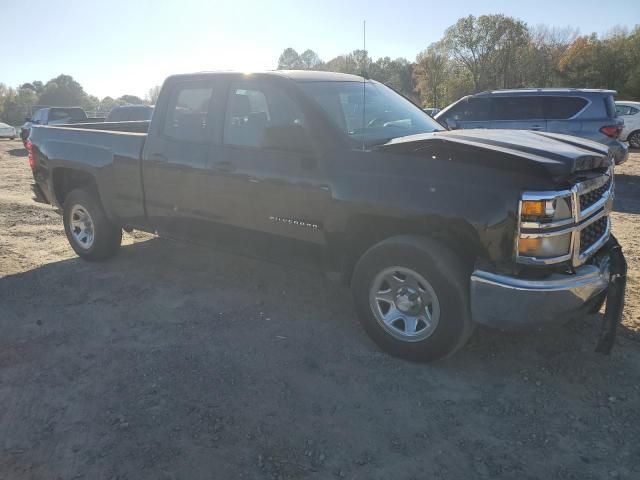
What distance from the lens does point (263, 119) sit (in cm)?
424

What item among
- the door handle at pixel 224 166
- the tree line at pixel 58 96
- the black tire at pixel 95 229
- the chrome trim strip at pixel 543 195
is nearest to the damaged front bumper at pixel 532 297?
the chrome trim strip at pixel 543 195

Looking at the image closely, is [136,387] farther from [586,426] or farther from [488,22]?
[488,22]

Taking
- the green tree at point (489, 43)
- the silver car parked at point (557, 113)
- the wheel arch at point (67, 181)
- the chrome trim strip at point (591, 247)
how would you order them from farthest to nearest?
the green tree at point (489, 43), the silver car parked at point (557, 113), the wheel arch at point (67, 181), the chrome trim strip at point (591, 247)

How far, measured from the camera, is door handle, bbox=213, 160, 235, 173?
429 centimetres

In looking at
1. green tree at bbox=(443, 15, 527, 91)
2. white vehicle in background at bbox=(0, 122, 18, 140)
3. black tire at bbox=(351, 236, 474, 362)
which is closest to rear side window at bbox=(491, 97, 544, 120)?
black tire at bbox=(351, 236, 474, 362)

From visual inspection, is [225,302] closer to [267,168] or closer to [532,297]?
[267,168]

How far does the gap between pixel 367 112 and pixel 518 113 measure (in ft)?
23.8

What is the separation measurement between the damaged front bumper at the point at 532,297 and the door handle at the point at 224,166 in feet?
7.06

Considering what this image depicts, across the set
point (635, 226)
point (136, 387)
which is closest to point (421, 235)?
point (136, 387)

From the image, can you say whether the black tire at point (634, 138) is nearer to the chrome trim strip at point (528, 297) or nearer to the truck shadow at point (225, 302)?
the truck shadow at point (225, 302)

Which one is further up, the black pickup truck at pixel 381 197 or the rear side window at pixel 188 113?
the rear side window at pixel 188 113

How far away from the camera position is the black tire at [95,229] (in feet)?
18.3

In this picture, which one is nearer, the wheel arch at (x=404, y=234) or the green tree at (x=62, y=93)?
the wheel arch at (x=404, y=234)

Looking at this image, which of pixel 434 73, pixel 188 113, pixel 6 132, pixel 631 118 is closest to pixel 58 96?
pixel 6 132
